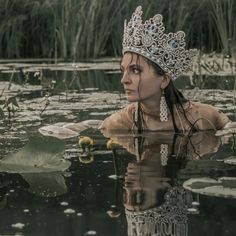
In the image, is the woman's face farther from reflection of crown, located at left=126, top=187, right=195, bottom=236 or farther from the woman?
reflection of crown, located at left=126, top=187, right=195, bottom=236

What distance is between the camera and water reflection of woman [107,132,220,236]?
9.93ft

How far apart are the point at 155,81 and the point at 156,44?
0.25 meters

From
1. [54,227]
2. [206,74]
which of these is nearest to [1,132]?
[54,227]

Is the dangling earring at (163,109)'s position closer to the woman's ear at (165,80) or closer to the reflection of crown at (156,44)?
the woman's ear at (165,80)

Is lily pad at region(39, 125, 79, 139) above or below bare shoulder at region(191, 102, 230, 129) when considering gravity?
below

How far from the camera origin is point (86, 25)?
12211 mm

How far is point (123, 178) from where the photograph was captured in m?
3.87

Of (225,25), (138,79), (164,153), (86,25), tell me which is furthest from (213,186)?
(86,25)

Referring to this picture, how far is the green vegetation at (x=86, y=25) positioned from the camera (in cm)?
1220

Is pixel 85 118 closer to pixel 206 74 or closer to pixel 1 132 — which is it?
pixel 1 132

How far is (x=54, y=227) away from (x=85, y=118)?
11.3ft

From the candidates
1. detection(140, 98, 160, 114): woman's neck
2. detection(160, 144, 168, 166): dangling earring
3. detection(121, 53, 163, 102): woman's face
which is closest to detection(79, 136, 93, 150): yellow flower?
detection(160, 144, 168, 166): dangling earring

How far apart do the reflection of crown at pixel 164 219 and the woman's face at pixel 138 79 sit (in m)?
1.83

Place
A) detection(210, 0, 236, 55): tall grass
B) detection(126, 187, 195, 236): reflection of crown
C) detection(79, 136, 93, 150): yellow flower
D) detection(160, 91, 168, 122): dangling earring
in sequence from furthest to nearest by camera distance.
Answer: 1. detection(210, 0, 236, 55): tall grass
2. detection(160, 91, 168, 122): dangling earring
3. detection(79, 136, 93, 150): yellow flower
4. detection(126, 187, 195, 236): reflection of crown
